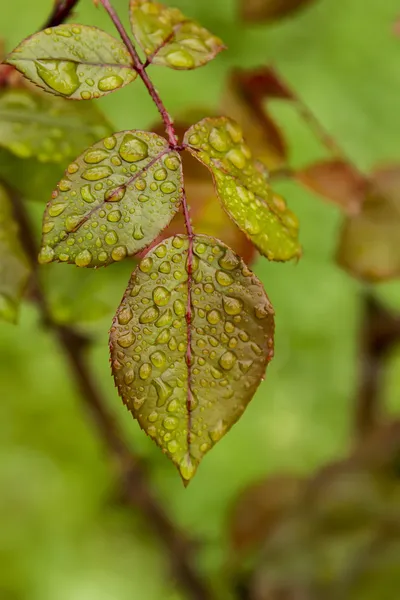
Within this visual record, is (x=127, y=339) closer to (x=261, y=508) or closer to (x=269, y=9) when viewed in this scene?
(x=269, y=9)

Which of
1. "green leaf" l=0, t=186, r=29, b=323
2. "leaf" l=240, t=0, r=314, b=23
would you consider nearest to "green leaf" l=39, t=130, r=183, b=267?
"green leaf" l=0, t=186, r=29, b=323

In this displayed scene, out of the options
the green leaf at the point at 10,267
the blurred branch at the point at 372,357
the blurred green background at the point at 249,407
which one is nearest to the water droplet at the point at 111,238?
the green leaf at the point at 10,267

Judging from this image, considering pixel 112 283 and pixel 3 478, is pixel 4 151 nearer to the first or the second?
pixel 112 283

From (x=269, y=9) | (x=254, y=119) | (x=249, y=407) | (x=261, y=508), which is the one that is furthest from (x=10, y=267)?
(x=249, y=407)

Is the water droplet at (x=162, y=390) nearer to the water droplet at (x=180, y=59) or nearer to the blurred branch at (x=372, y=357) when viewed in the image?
the water droplet at (x=180, y=59)

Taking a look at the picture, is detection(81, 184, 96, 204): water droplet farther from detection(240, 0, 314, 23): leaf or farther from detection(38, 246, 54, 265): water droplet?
detection(240, 0, 314, 23): leaf
